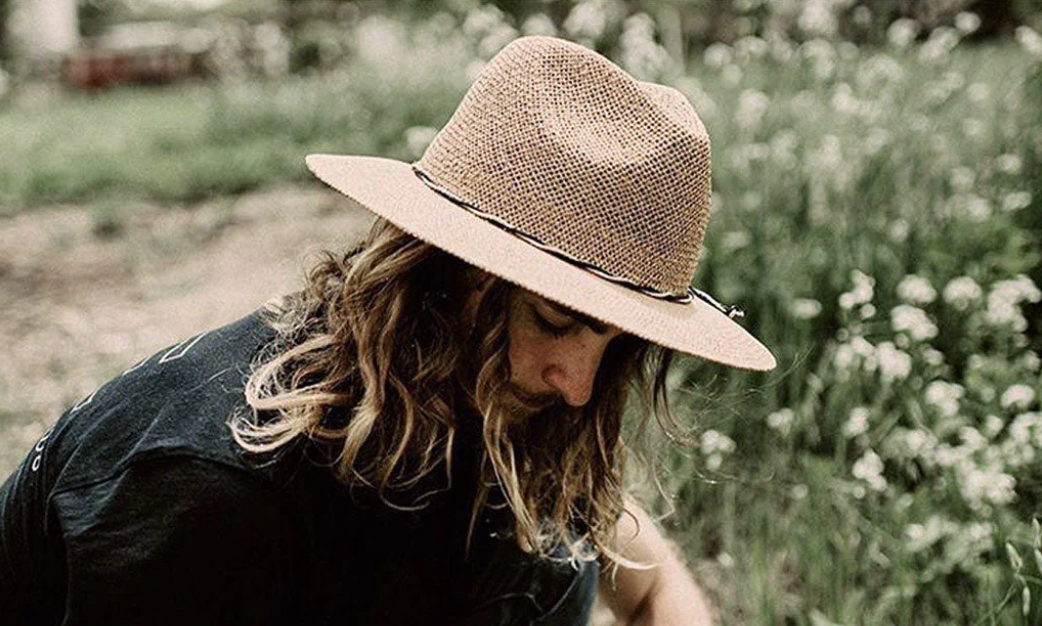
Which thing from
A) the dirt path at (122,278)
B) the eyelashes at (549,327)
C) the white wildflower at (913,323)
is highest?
the eyelashes at (549,327)

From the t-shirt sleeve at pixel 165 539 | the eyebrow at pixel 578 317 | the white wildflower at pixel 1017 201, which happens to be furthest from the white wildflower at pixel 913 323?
the t-shirt sleeve at pixel 165 539

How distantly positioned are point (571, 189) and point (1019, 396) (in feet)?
4.52

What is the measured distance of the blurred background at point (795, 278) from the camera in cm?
199

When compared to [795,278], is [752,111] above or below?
above

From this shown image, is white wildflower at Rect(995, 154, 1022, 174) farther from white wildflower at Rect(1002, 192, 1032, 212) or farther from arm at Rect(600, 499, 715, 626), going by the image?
arm at Rect(600, 499, 715, 626)

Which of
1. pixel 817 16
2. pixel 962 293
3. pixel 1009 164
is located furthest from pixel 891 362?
pixel 817 16

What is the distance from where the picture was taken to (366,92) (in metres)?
5.72

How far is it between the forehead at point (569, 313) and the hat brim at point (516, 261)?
0.05m

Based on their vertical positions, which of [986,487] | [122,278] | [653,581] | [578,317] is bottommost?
[122,278]

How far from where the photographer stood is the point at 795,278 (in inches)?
102

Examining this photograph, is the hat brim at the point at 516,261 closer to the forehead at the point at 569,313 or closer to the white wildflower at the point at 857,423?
the forehead at the point at 569,313

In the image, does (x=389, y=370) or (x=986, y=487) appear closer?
(x=389, y=370)

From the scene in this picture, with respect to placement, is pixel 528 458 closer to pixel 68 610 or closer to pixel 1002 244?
pixel 68 610

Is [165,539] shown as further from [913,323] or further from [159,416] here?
[913,323]
